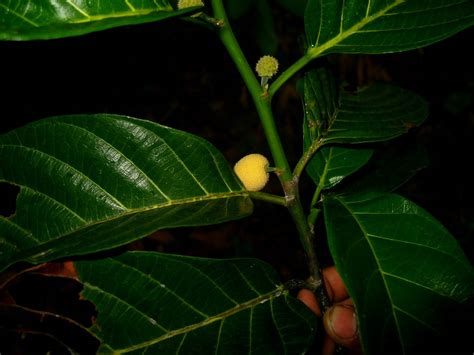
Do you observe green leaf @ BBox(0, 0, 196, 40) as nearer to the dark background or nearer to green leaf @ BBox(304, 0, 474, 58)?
green leaf @ BBox(304, 0, 474, 58)

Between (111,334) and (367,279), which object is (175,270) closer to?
(111,334)

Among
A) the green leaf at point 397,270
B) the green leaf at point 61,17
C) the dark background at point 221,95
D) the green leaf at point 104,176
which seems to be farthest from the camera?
the dark background at point 221,95

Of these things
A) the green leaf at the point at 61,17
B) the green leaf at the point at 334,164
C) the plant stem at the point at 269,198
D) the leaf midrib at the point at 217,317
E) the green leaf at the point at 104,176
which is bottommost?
the leaf midrib at the point at 217,317

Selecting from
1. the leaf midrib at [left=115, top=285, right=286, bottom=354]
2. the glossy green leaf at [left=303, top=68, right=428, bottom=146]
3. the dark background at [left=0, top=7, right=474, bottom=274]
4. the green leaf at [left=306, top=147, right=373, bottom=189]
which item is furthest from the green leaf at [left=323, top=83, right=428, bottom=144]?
the dark background at [left=0, top=7, right=474, bottom=274]

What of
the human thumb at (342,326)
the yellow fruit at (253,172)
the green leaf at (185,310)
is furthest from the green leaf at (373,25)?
the human thumb at (342,326)

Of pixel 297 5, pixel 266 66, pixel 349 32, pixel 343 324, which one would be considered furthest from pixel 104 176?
pixel 297 5

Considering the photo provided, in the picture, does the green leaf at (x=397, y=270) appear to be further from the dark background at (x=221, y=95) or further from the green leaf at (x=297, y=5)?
the dark background at (x=221, y=95)

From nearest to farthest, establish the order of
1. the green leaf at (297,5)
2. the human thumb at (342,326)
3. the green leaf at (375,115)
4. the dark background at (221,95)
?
the green leaf at (375,115) → the human thumb at (342,326) → the green leaf at (297,5) → the dark background at (221,95)
